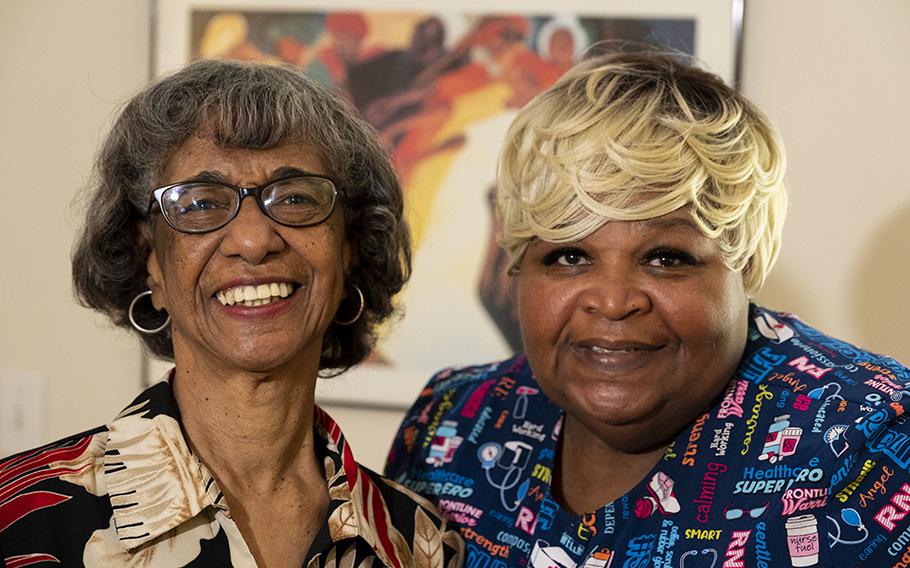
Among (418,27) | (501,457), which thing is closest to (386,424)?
(501,457)

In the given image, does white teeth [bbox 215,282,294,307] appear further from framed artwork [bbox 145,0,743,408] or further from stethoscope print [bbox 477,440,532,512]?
framed artwork [bbox 145,0,743,408]

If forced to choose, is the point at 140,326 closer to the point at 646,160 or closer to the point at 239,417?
the point at 239,417

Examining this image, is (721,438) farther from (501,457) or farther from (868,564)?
(501,457)

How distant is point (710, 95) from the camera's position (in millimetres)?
1676

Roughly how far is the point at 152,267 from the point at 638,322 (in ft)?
2.39

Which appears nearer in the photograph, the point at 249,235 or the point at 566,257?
the point at 249,235

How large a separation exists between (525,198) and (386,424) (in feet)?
3.58

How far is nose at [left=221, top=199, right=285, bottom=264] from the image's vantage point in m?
1.43

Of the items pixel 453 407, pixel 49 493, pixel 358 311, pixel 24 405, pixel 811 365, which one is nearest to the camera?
pixel 49 493

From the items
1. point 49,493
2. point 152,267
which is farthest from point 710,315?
point 49,493

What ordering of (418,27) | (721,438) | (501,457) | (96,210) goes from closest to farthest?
(96,210) → (721,438) → (501,457) → (418,27)

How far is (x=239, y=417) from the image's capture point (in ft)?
4.99

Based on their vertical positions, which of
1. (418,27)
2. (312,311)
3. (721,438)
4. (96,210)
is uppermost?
(418,27)

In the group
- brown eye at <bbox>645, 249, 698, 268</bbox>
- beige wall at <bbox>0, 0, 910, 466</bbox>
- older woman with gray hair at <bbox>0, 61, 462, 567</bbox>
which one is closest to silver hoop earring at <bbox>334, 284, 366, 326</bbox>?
older woman with gray hair at <bbox>0, 61, 462, 567</bbox>
